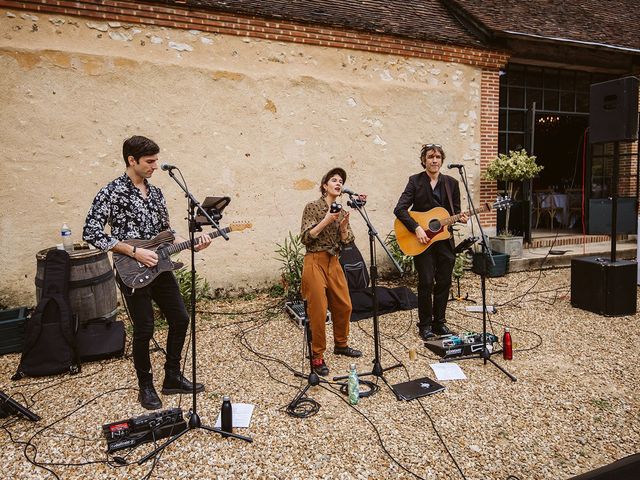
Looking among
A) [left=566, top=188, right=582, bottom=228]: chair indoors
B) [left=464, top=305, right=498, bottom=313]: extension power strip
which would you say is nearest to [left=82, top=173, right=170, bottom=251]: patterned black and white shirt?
[left=464, top=305, right=498, bottom=313]: extension power strip

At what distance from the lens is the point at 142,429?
2.89 m

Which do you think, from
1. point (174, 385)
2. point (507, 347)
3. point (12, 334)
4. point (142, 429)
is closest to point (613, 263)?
point (507, 347)

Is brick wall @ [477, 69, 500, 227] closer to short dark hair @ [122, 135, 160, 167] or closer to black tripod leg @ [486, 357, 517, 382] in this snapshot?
black tripod leg @ [486, 357, 517, 382]

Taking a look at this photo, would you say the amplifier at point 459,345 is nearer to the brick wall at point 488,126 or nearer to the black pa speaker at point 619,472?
the black pa speaker at point 619,472

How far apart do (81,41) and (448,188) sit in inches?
194

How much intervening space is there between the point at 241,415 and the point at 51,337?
2093 millimetres

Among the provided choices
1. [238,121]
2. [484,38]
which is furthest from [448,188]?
[484,38]

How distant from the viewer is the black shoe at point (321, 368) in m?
3.84

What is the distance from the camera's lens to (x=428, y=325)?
4793mm

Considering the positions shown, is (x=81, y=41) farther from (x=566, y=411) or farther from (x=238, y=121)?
(x=566, y=411)

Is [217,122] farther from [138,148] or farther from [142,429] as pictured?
[142,429]

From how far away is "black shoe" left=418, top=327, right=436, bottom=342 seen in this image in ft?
15.4

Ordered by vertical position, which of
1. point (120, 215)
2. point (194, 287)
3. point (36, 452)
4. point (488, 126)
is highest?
point (488, 126)

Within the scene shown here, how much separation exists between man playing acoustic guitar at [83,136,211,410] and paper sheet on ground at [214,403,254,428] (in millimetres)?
547
